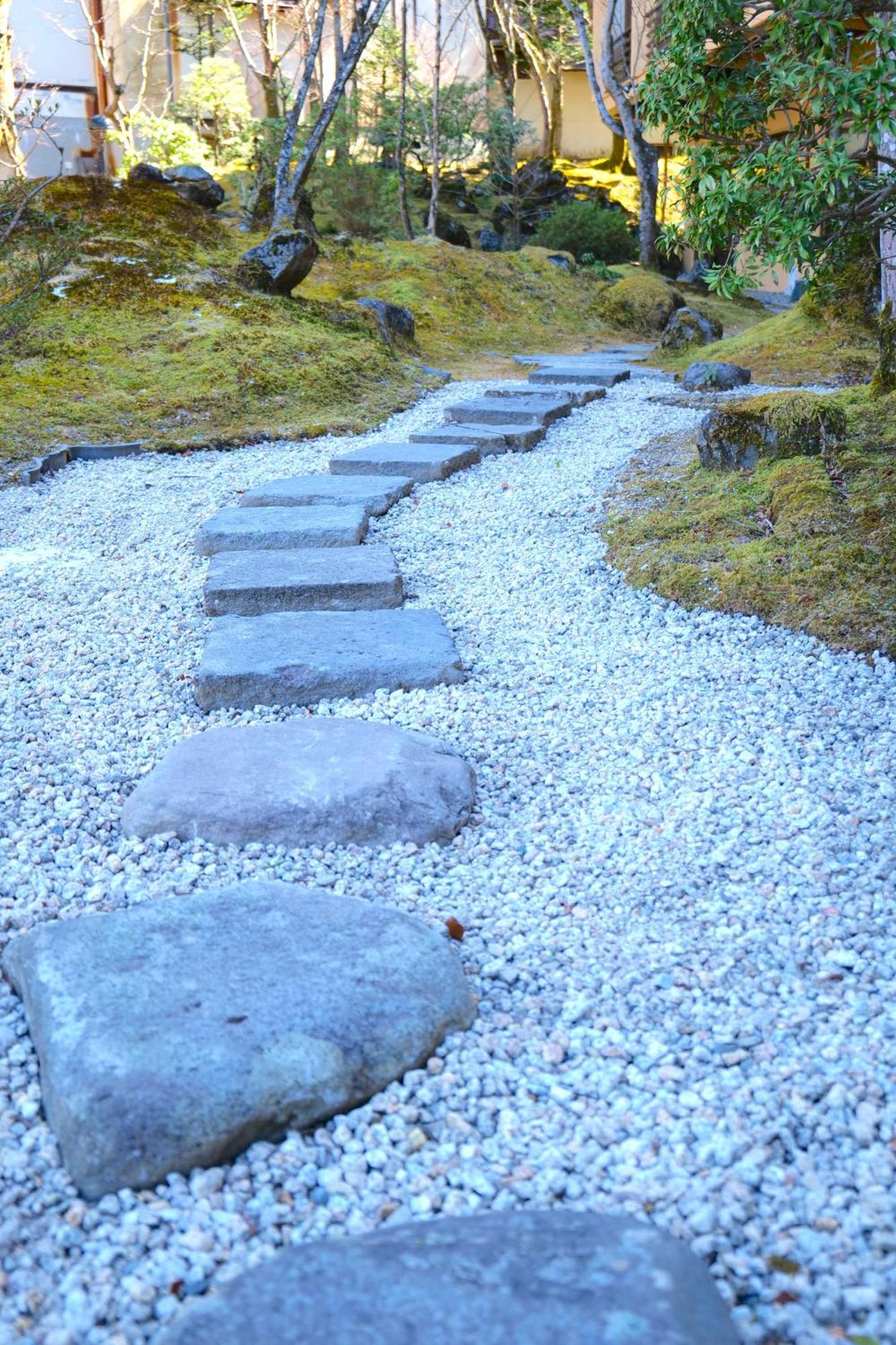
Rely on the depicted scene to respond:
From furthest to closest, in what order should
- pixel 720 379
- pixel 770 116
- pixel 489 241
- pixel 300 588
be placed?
pixel 489 241
pixel 720 379
pixel 300 588
pixel 770 116

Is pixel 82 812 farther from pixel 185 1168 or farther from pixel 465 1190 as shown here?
pixel 465 1190

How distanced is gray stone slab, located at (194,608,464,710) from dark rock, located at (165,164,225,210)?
8.55 m

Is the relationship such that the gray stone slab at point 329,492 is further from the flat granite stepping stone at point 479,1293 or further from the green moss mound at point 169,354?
the flat granite stepping stone at point 479,1293

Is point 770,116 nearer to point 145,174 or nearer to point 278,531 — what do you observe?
point 278,531

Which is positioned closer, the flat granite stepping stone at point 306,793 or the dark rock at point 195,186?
the flat granite stepping stone at point 306,793

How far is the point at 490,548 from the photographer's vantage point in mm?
5109

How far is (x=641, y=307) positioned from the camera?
1276 centimetres

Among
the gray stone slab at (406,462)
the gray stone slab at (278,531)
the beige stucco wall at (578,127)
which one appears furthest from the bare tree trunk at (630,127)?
the gray stone slab at (278,531)

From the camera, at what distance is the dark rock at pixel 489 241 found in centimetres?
1759

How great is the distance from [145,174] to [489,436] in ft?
20.4

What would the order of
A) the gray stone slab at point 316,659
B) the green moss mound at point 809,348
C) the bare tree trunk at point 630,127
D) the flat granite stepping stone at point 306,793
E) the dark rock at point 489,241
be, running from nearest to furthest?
the flat granite stepping stone at point 306,793 < the gray stone slab at point 316,659 < the green moss mound at point 809,348 < the bare tree trunk at point 630,127 < the dark rock at point 489,241

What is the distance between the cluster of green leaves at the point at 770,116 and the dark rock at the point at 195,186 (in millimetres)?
8112

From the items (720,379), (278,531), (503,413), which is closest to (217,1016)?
(278,531)

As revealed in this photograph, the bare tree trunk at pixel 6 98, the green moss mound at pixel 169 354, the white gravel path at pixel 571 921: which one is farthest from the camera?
the bare tree trunk at pixel 6 98
